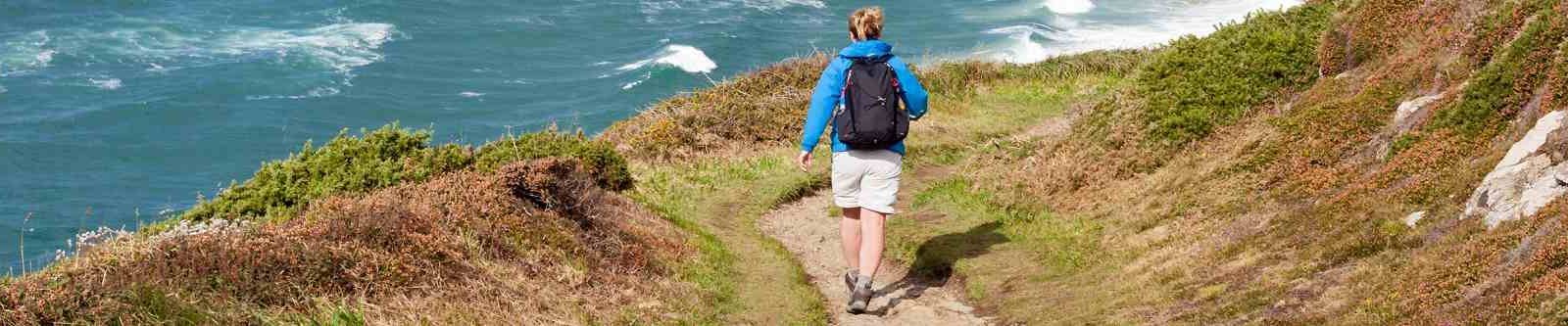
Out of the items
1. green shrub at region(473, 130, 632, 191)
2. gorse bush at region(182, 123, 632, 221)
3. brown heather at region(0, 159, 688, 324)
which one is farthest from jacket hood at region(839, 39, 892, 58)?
green shrub at region(473, 130, 632, 191)

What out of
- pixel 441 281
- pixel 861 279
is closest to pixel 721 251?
pixel 861 279

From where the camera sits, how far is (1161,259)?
1199 cm

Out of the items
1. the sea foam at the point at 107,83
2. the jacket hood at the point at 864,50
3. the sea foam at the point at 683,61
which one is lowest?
the sea foam at the point at 107,83

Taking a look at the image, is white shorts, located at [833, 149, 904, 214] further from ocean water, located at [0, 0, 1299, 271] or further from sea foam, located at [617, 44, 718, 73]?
sea foam, located at [617, 44, 718, 73]

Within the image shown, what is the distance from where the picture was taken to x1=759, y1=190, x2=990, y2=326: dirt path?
11.7 meters

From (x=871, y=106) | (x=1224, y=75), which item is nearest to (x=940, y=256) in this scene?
(x=871, y=106)

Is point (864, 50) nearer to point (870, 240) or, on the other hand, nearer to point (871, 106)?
point (871, 106)

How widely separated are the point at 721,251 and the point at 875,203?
303 cm

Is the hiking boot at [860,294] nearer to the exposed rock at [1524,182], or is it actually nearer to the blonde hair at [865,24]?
the blonde hair at [865,24]

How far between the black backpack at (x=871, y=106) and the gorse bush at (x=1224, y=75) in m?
5.52

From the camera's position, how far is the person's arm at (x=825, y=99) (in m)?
11.0

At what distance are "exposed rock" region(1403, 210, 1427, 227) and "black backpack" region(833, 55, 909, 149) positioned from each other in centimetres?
332

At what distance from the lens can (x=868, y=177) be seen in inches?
439

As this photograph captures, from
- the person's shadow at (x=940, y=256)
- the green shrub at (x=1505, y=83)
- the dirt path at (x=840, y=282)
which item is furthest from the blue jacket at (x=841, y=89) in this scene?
the green shrub at (x=1505, y=83)
